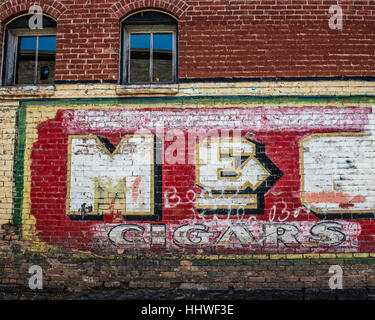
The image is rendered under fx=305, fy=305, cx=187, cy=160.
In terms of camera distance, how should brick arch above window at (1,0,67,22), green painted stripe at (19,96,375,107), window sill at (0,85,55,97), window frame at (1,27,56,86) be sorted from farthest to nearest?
window frame at (1,27,56,86)
brick arch above window at (1,0,67,22)
window sill at (0,85,55,97)
green painted stripe at (19,96,375,107)

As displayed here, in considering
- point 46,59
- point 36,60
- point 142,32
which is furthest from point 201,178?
point 36,60

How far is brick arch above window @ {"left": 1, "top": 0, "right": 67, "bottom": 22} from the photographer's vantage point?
5105 millimetres

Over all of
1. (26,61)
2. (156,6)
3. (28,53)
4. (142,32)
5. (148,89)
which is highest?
(156,6)

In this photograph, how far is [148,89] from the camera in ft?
15.9

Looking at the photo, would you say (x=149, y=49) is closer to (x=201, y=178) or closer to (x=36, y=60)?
(x=36, y=60)

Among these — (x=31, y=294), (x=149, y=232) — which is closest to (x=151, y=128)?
(x=149, y=232)

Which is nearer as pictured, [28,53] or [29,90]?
[29,90]

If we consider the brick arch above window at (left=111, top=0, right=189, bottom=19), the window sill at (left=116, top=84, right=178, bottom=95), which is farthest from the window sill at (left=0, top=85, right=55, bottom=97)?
the brick arch above window at (left=111, top=0, right=189, bottom=19)

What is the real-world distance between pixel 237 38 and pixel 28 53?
360 cm

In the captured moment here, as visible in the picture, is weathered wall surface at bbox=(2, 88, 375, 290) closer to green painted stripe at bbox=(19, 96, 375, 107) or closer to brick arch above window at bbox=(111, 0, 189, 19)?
green painted stripe at bbox=(19, 96, 375, 107)

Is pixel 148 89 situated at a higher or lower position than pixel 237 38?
lower

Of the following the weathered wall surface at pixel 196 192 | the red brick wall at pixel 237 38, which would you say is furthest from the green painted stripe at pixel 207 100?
the red brick wall at pixel 237 38

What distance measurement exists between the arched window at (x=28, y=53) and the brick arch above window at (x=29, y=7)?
0.13 meters

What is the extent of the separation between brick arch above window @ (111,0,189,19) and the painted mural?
5.03ft
